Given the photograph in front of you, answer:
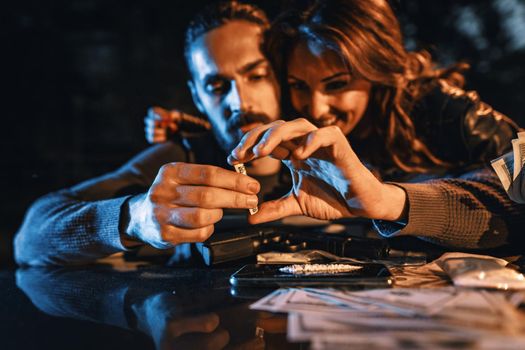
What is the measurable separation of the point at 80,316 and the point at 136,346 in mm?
171

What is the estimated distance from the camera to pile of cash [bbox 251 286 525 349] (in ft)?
1.20

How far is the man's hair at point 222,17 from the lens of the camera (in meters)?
1.41

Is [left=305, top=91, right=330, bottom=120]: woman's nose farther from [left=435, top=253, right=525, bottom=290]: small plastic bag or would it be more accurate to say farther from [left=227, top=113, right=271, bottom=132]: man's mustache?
[left=435, top=253, right=525, bottom=290]: small plastic bag

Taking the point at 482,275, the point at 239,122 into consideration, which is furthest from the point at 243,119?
the point at 482,275

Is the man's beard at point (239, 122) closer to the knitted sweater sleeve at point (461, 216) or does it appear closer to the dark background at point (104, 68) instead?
the knitted sweater sleeve at point (461, 216)

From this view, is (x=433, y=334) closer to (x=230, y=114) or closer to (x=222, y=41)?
(x=230, y=114)

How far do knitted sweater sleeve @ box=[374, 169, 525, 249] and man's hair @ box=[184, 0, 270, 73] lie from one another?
2.63ft

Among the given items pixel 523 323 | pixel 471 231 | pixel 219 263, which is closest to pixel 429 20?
pixel 471 231

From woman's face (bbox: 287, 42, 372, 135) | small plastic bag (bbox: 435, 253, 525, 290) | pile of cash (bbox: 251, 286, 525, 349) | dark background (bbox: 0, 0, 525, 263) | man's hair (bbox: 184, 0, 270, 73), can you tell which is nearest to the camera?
pile of cash (bbox: 251, 286, 525, 349)

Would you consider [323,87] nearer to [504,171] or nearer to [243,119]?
[243,119]

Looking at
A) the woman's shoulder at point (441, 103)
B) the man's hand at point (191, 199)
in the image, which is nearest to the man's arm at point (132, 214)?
the man's hand at point (191, 199)

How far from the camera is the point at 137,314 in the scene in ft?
1.86

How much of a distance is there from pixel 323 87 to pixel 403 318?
0.92 m

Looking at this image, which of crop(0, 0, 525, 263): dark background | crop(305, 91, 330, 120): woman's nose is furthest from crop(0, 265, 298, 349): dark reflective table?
crop(0, 0, 525, 263): dark background
